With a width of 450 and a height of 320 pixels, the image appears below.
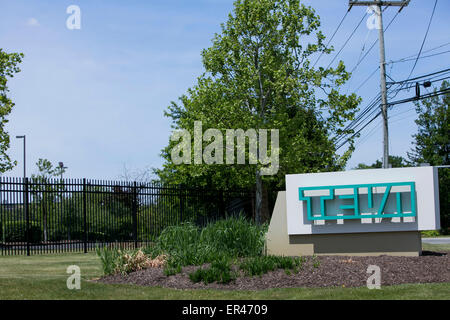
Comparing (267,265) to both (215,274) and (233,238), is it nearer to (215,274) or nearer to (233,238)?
(215,274)

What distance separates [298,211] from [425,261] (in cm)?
371

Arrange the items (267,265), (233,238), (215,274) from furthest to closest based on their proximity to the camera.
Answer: (233,238)
(267,265)
(215,274)

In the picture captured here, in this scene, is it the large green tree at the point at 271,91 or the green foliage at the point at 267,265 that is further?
the large green tree at the point at 271,91

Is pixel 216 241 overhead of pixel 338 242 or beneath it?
overhead

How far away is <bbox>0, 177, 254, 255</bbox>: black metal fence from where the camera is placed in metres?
18.7

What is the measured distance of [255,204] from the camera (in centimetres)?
2656

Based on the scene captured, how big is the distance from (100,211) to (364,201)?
32.2 feet

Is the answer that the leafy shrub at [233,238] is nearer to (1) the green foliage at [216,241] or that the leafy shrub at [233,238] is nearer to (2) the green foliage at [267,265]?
(1) the green foliage at [216,241]

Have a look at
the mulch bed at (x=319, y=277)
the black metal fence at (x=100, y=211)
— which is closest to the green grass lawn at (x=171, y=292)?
the mulch bed at (x=319, y=277)

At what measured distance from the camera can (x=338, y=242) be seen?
15219mm

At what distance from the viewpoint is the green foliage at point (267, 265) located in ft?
36.1

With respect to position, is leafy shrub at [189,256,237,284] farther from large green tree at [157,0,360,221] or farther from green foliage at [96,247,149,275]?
large green tree at [157,0,360,221]

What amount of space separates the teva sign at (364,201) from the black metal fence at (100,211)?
13.0 ft

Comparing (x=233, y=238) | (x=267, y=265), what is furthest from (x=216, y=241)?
(x=267, y=265)
